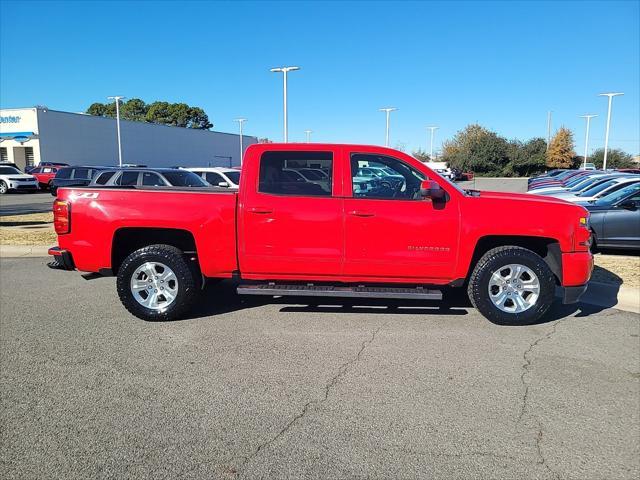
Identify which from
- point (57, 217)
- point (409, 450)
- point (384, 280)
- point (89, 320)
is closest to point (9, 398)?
point (89, 320)

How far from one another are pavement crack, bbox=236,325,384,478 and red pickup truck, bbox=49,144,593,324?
32.8 inches

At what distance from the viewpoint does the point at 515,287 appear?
5.33 metres

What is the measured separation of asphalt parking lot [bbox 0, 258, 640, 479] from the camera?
2887 mm

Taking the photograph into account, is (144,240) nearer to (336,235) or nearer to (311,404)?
(336,235)

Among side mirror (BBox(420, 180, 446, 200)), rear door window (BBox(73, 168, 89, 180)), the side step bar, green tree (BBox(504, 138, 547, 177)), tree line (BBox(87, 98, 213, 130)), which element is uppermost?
tree line (BBox(87, 98, 213, 130))

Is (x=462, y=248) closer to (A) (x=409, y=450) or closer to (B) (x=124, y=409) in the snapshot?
(A) (x=409, y=450)

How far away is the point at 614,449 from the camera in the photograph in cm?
304

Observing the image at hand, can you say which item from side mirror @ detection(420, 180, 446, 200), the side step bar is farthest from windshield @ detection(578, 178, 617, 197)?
the side step bar

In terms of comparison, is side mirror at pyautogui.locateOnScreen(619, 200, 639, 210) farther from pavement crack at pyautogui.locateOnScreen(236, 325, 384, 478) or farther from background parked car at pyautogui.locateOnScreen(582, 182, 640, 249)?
pavement crack at pyautogui.locateOnScreen(236, 325, 384, 478)

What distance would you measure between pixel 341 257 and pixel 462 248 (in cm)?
130

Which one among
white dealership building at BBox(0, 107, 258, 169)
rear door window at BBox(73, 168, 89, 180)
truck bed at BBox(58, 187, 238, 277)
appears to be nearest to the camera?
truck bed at BBox(58, 187, 238, 277)

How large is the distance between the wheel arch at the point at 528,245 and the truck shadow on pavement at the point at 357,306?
643 mm

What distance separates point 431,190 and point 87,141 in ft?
166

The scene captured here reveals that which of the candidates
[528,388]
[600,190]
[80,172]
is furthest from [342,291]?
[80,172]
